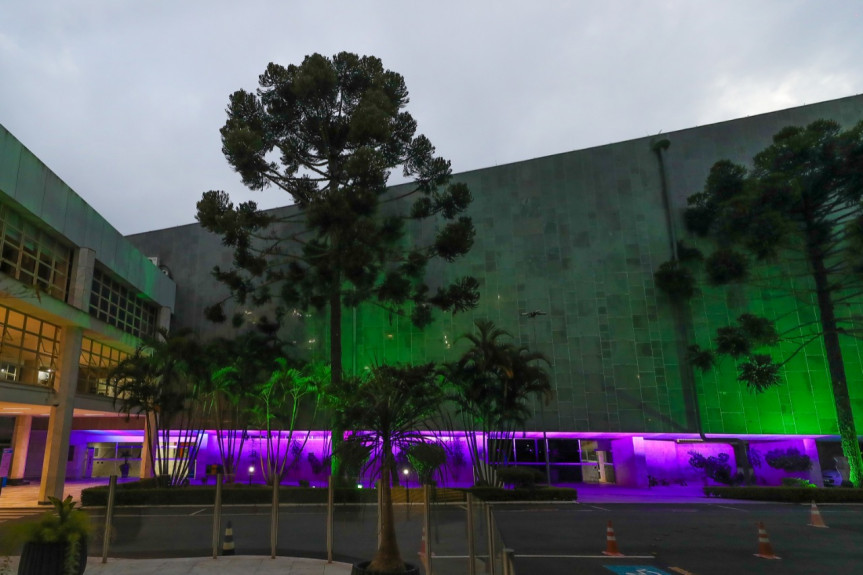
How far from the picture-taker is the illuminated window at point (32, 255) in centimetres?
1877

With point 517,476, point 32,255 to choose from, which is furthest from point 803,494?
point 32,255

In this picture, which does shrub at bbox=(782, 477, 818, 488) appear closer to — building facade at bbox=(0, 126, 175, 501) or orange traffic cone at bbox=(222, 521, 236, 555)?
orange traffic cone at bbox=(222, 521, 236, 555)

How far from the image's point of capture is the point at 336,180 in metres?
26.5

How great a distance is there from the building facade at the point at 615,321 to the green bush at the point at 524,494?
6519 mm

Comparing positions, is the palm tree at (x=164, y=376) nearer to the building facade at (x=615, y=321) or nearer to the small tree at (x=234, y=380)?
the small tree at (x=234, y=380)

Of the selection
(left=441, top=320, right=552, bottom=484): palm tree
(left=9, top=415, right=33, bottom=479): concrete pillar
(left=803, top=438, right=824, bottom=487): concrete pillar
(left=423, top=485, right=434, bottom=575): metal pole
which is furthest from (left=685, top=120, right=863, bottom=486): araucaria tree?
(left=9, top=415, right=33, bottom=479): concrete pillar

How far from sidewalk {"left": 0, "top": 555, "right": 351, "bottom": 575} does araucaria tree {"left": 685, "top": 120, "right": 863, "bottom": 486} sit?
2356 cm

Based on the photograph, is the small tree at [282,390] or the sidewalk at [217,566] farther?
the small tree at [282,390]

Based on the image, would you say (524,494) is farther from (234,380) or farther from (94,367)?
(94,367)

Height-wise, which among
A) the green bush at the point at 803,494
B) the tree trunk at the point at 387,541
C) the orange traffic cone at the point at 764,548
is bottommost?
the green bush at the point at 803,494

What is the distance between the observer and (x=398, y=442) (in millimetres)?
8250

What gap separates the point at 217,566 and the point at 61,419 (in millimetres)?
15671

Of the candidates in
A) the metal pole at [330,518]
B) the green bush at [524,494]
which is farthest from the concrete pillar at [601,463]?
the metal pole at [330,518]

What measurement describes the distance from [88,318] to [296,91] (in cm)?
1317
